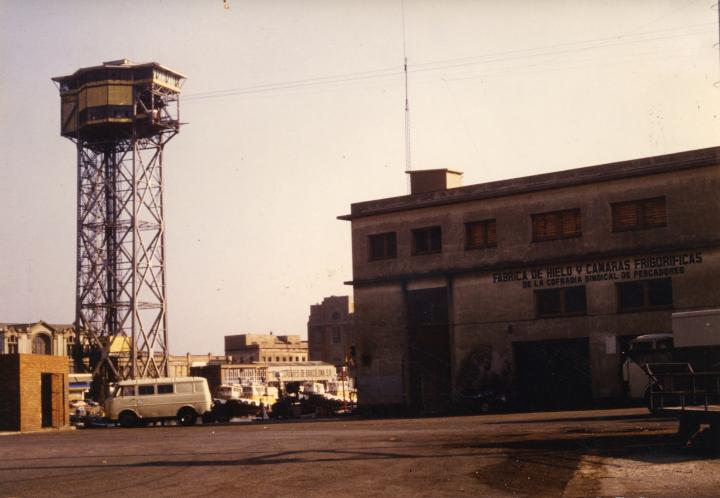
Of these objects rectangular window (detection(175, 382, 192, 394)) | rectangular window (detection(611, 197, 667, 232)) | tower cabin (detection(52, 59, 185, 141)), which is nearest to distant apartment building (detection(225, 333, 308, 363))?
tower cabin (detection(52, 59, 185, 141))

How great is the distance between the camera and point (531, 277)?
41438 mm

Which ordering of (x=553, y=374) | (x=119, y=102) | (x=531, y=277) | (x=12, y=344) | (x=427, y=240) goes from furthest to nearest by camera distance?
(x=12, y=344), (x=119, y=102), (x=427, y=240), (x=531, y=277), (x=553, y=374)

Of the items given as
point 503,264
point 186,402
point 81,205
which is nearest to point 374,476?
point 186,402

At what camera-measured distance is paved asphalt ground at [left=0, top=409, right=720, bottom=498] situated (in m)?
12.1

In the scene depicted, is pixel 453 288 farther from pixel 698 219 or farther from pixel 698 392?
pixel 698 392

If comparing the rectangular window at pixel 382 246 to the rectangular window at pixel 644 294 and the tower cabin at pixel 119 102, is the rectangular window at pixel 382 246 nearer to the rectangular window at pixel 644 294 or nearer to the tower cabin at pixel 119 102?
the rectangular window at pixel 644 294

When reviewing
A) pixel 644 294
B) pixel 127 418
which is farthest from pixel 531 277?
pixel 127 418

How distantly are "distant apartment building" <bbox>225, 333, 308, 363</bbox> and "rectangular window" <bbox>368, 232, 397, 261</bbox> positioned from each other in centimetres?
10454

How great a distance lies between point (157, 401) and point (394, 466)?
2598 centimetres

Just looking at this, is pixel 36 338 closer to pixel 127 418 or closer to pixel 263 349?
pixel 263 349

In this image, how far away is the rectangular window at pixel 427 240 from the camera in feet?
147

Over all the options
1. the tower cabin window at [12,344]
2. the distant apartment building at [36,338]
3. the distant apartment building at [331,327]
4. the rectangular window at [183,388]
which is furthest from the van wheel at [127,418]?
the distant apartment building at [331,327]

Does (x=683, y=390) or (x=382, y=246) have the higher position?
(x=382, y=246)

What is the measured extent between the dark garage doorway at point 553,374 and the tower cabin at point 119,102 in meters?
46.4
